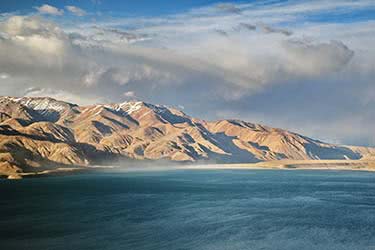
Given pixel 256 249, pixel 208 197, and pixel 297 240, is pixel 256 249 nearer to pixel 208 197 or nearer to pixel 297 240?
pixel 297 240

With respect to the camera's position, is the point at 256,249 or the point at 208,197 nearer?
the point at 256,249

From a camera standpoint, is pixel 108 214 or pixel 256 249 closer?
pixel 256 249

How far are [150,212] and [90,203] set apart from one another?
22.5 meters

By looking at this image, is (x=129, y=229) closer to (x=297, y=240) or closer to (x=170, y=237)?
(x=170, y=237)

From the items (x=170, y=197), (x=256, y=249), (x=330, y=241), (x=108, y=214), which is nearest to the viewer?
(x=256, y=249)

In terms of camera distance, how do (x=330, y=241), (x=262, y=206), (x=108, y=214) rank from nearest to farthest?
(x=330, y=241) → (x=108, y=214) → (x=262, y=206)

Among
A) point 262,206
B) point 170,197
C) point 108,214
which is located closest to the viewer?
point 108,214

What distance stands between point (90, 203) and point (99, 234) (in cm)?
4450

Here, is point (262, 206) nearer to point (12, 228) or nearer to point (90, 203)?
point (90, 203)

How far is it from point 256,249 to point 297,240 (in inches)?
386

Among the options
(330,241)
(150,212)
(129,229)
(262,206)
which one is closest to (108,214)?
(150,212)

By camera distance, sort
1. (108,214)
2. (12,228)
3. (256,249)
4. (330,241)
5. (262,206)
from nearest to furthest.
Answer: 1. (256,249)
2. (330,241)
3. (12,228)
4. (108,214)
5. (262,206)

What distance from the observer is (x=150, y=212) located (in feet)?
330

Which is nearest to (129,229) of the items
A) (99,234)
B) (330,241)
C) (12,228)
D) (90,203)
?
(99,234)
